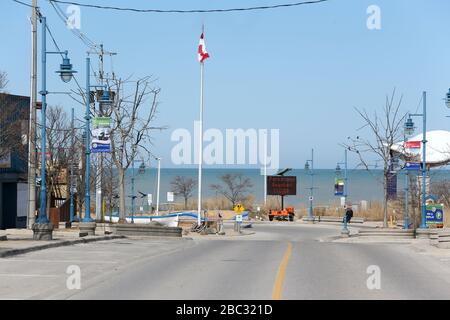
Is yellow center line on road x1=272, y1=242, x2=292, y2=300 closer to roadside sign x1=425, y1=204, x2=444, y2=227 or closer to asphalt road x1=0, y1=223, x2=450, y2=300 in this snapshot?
asphalt road x1=0, y1=223, x2=450, y2=300

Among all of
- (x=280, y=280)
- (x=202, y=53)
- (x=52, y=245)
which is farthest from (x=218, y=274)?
(x=202, y=53)

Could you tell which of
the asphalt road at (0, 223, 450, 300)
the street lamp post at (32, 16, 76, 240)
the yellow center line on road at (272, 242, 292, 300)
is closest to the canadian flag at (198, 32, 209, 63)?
the street lamp post at (32, 16, 76, 240)

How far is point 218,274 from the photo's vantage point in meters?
16.1

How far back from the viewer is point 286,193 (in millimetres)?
71625

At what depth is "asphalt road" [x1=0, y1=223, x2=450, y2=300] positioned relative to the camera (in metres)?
13.0

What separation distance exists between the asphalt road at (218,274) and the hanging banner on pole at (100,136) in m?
7.12

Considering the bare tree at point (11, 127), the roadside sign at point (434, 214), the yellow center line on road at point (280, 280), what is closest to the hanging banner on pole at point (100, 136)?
the bare tree at point (11, 127)

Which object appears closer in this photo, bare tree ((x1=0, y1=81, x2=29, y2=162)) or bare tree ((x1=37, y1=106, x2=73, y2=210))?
bare tree ((x1=0, y1=81, x2=29, y2=162))

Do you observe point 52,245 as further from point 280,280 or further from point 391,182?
point 391,182

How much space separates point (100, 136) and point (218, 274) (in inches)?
609

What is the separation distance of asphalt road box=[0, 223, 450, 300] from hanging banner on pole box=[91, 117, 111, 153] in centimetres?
712

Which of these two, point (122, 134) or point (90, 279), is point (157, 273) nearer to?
point (90, 279)
